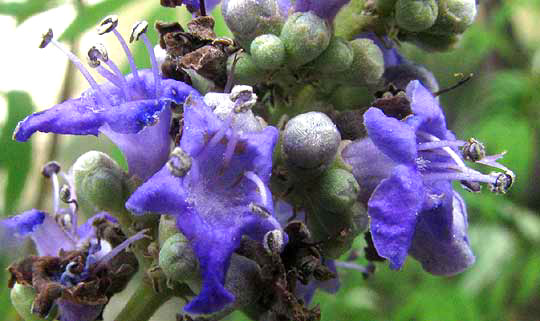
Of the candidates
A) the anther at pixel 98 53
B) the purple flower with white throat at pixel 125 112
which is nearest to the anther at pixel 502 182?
the purple flower with white throat at pixel 125 112

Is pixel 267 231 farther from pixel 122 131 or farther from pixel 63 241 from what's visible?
pixel 63 241

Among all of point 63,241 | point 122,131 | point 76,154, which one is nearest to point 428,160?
point 122,131

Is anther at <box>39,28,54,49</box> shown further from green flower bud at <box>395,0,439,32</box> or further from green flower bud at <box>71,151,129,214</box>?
green flower bud at <box>395,0,439,32</box>

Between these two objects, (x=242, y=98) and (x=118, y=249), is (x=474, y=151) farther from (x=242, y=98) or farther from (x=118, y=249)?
(x=118, y=249)

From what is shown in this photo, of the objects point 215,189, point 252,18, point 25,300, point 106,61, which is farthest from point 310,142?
point 25,300

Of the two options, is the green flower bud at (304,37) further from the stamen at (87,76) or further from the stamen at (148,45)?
the stamen at (87,76)
